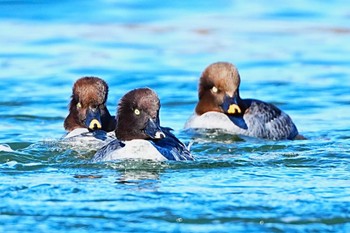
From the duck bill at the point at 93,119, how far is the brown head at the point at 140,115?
140 centimetres

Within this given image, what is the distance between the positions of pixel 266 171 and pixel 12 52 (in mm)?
10706

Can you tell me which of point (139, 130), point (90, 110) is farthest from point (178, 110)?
point (139, 130)

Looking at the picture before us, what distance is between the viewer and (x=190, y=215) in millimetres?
9875

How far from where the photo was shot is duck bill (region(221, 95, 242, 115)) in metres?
14.8

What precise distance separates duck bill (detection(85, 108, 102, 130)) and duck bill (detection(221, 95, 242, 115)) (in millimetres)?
2069

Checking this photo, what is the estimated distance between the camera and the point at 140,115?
38.6 feet

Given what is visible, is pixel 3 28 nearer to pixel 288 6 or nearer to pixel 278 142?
pixel 288 6

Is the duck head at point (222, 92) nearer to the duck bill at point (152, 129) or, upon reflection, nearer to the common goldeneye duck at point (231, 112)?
the common goldeneye duck at point (231, 112)

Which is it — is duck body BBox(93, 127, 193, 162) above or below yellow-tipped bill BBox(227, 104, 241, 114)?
below

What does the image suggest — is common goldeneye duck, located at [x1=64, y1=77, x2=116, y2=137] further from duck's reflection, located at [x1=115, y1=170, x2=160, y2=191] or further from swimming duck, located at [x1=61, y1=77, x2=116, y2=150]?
duck's reflection, located at [x1=115, y1=170, x2=160, y2=191]

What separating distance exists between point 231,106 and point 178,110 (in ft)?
8.01

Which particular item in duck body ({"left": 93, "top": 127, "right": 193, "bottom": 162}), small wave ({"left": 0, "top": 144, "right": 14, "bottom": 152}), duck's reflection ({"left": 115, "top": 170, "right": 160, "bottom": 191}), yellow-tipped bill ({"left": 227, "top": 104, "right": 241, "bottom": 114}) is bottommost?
duck's reflection ({"left": 115, "top": 170, "right": 160, "bottom": 191})

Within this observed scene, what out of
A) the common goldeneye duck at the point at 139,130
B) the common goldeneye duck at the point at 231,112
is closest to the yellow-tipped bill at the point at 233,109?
the common goldeneye duck at the point at 231,112

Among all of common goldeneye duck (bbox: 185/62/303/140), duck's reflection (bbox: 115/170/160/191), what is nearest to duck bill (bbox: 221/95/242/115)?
common goldeneye duck (bbox: 185/62/303/140)
